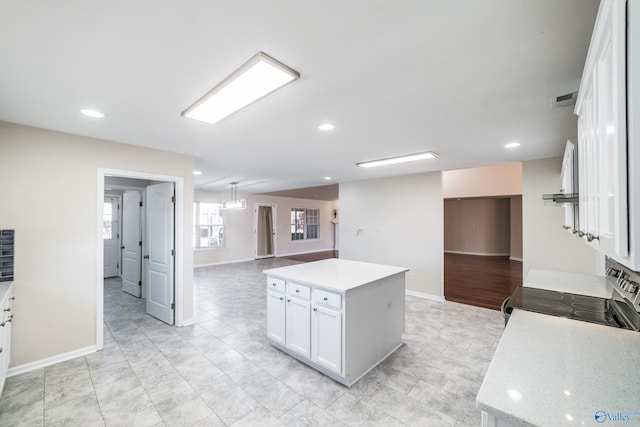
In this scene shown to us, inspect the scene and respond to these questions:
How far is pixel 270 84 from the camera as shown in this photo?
5.78ft

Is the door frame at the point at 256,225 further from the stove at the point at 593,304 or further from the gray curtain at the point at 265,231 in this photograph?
the stove at the point at 593,304

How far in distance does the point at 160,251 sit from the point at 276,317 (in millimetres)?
2120

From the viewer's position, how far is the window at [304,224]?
10961mm

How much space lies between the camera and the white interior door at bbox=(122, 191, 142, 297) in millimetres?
5016

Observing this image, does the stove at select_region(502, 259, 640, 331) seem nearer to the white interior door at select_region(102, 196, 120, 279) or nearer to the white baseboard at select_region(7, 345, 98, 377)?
the white baseboard at select_region(7, 345, 98, 377)

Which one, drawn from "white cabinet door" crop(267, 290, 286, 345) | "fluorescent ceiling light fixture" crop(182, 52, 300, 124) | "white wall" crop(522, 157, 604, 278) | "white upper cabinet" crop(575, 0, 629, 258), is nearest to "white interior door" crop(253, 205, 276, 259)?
"white cabinet door" crop(267, 290, 286, 345)

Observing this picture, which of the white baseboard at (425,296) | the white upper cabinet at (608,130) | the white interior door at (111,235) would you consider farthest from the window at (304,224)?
the white upper cabinet at (608,130)

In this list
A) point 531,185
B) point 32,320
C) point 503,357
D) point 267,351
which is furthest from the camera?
point 531,185

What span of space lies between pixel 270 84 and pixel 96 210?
2.64 m

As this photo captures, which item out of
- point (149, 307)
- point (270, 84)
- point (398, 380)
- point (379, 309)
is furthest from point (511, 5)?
point (149, 307)

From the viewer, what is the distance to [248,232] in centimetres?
916

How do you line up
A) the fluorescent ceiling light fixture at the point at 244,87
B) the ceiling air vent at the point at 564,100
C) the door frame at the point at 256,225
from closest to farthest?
1. the fluorescent ceiling light fixture at the point at 244,87
2. the ceiling air vent at the point at 564,100
3. the door frame at the point at 256,225

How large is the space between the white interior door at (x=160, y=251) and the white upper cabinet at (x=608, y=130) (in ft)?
13.3

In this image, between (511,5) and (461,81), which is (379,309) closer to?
(461,81)
